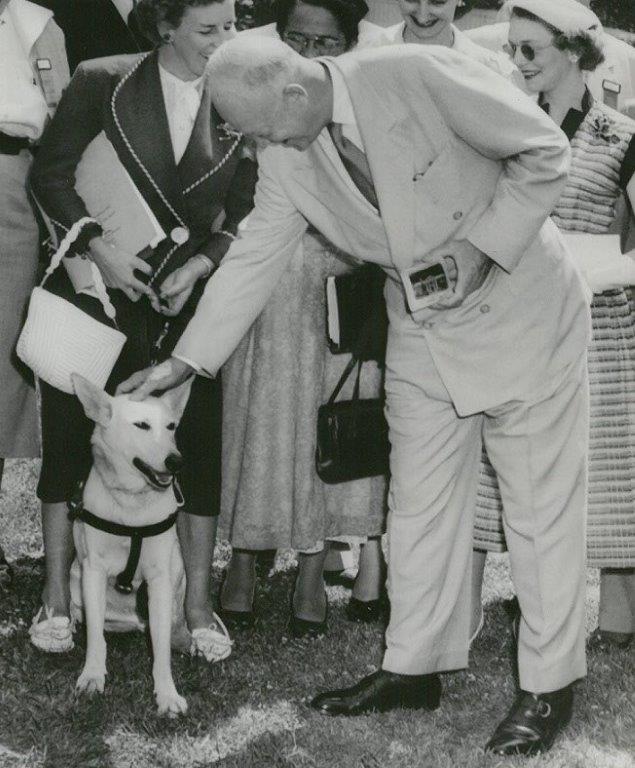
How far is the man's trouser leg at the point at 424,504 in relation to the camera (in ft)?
12.2

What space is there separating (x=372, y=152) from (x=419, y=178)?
0.15m

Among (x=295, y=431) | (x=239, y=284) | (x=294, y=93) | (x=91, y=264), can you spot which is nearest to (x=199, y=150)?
(x=91, y=264)

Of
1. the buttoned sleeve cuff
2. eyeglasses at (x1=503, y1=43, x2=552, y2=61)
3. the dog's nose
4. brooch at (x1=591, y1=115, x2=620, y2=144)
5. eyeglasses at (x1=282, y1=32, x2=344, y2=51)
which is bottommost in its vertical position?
the dog's nose

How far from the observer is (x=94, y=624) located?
4.07 metres

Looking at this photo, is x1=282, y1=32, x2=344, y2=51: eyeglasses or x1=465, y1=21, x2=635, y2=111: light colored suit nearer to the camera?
x1=282, y1=32, x2=344, y2=51: eyeglasses

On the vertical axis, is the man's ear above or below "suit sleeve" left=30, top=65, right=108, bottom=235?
above

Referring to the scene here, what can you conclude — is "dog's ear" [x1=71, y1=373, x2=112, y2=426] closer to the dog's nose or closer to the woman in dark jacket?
the dog's nose

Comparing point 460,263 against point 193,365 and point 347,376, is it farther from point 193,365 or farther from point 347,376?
point 347,376

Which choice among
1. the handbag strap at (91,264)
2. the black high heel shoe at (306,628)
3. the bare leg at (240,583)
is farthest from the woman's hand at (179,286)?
the black high heel shoe at (306,628)

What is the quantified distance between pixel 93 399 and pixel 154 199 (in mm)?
757

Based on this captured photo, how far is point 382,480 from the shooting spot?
15.9 feet

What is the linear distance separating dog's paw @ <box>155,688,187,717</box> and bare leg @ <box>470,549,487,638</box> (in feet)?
3.75

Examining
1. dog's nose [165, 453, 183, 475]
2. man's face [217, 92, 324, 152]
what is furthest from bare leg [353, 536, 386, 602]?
man's face [217, 92, 324, 152]

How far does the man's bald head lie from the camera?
3.15m
